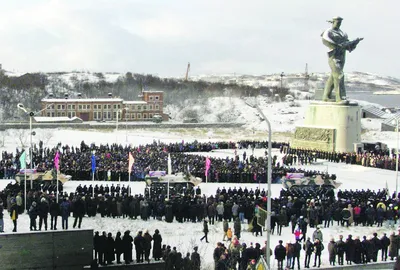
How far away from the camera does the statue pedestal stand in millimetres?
42156

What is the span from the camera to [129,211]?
20.4m

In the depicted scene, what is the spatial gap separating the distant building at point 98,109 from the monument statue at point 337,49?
46429mm

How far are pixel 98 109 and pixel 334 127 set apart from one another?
5335 centimetres

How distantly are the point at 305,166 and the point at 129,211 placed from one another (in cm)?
1976

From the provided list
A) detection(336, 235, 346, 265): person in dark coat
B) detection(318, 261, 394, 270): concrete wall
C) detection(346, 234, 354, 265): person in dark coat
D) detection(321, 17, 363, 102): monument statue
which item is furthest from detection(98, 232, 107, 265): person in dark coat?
detection(321, 17, 363, 102): monument statue

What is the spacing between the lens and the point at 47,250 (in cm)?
1466

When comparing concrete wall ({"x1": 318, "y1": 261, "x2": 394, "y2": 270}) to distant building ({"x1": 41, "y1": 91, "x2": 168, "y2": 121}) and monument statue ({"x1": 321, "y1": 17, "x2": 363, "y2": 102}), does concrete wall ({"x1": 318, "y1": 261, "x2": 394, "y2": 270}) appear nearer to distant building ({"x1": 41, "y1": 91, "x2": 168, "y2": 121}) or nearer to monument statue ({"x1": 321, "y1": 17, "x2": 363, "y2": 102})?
monument statue ({"x1": 321, "y1": 17, "x2": 363, "y2": 102})

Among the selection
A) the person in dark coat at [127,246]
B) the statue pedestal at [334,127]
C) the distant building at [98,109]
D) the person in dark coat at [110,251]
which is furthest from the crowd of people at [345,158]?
the distant building at [98,109]

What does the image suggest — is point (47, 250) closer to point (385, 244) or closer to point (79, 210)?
point (79, 210)

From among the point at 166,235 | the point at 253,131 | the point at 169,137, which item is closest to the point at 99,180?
the point at 166,235

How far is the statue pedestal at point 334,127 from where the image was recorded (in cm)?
4216

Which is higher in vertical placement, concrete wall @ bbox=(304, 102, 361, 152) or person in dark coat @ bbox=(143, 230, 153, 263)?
concrete wall @ bbox=(304, 102, 361, 152)

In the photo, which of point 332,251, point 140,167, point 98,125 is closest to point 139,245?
point 332,251

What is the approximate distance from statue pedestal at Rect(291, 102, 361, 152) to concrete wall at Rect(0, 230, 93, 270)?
30.0 metres
